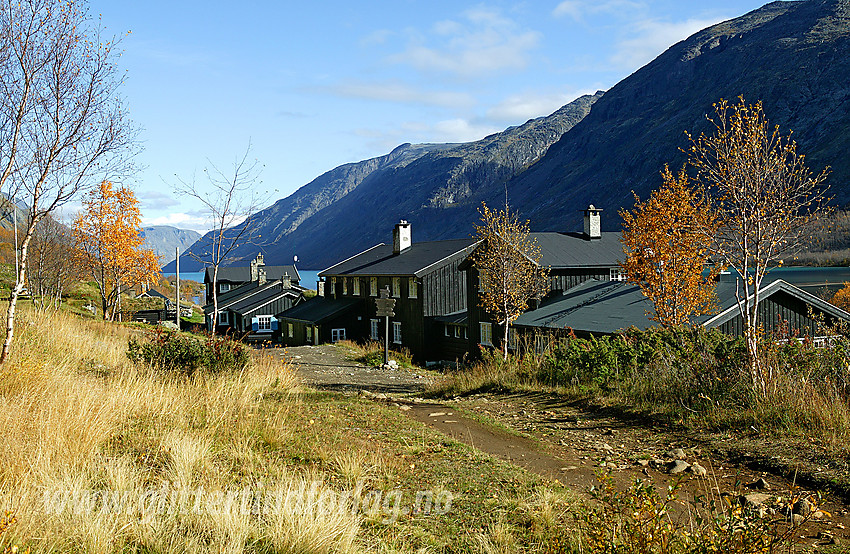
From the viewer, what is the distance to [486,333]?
32500 mm

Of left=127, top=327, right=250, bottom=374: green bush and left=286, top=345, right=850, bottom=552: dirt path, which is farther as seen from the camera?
left=127, top=327, right=250, bottom=374: green bush

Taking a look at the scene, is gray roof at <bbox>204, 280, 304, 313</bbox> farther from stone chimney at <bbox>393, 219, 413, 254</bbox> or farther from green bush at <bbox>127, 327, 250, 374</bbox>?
green bush at <bbox>127, 327, 250, 374</bbox>

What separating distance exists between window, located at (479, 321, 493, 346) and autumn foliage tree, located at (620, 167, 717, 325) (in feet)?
25.5

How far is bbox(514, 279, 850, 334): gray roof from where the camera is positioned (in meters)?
22.8

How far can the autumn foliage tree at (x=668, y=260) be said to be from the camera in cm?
2389

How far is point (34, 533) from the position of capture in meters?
4.37

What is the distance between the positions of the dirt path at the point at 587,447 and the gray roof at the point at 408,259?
26.0 m

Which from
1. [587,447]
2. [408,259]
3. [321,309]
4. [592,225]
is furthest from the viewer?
[321,309]

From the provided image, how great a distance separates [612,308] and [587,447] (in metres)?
19.4

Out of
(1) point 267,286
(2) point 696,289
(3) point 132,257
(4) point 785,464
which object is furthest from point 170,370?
(1) point 267,286

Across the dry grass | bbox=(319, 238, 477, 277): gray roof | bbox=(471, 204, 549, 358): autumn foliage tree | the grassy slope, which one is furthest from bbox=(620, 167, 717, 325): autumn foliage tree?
the dry grass

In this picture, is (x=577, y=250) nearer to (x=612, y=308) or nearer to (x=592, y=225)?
(x=592, y=225)

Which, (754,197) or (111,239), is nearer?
(754,197)

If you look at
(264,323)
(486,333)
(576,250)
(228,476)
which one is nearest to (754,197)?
(228,476)
